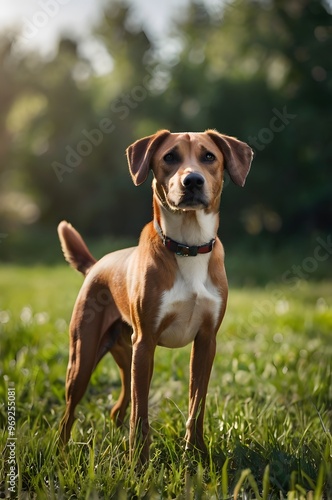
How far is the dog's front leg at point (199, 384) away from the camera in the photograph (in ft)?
11.7

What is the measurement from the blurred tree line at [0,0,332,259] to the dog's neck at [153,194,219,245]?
13593mm

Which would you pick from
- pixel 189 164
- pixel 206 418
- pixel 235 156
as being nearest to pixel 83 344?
pixel 206 418

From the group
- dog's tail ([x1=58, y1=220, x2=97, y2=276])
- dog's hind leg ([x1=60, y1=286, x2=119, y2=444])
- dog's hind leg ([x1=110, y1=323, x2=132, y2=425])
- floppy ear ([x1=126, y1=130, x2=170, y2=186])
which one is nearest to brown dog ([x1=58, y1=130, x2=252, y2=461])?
floppy ear ([x1=126, y1=130, x2=170, y2=186])

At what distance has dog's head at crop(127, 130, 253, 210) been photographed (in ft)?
10.9

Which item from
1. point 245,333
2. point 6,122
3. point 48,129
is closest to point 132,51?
point 48,129

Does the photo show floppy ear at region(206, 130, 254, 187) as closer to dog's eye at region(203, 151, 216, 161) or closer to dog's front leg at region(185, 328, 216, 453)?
dog's eye at region(203, 151, 216, 161)

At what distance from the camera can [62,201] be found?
854 inches

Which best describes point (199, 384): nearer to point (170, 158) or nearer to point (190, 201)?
point (190, 201)

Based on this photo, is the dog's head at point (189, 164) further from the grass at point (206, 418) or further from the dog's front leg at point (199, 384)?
the grass at point (206, 418)

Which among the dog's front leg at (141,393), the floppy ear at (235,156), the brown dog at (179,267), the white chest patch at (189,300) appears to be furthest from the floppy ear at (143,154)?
the dog's front leg at (141,393)

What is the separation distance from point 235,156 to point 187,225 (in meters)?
0.51

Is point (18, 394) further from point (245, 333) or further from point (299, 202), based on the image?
point (299, 202)

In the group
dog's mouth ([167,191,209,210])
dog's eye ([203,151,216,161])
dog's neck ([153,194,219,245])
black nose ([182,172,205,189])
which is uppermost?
dog's eye ([203,151,216,161])

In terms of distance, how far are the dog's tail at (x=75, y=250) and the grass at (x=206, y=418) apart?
1.00 m
